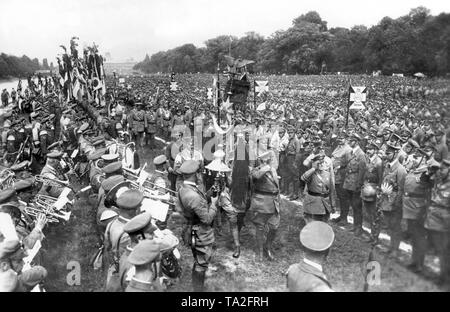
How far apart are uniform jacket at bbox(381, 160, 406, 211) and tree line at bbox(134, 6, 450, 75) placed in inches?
69.8

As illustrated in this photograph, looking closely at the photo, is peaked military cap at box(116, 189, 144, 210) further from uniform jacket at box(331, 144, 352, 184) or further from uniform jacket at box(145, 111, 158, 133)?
uniform jacket at box(145, 111, 158, 133)

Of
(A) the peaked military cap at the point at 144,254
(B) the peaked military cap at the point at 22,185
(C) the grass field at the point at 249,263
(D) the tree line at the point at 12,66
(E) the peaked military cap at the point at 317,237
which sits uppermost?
(D) the tree line at the point at 12,66

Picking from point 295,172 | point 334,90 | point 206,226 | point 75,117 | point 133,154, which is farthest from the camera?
point 334,90

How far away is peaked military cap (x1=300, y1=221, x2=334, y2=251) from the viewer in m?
3.09

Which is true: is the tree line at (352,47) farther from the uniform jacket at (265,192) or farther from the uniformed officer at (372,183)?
the uniform jacket at (265,192)

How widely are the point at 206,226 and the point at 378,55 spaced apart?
850 cm

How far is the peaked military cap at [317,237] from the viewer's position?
309cm

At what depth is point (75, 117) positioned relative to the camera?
14172 mm

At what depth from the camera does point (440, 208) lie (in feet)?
17.0

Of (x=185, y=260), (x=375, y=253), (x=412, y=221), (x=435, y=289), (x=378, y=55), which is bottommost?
(x=185, y=260)

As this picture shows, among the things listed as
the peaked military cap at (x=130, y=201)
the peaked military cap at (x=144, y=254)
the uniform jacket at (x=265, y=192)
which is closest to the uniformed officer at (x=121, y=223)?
the peaked military cap at (x=130, y=201)

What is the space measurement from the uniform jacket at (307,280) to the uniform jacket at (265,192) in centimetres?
342
